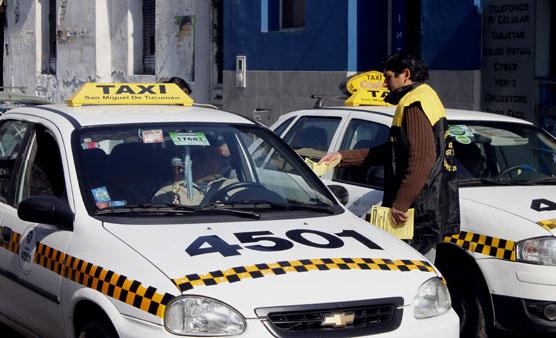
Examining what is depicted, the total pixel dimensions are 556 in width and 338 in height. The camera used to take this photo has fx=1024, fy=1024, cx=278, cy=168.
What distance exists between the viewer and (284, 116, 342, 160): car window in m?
8.02

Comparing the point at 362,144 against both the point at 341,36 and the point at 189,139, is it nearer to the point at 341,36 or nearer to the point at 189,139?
the point at 189,139

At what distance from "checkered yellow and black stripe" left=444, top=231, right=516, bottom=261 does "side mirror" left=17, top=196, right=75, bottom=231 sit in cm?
255

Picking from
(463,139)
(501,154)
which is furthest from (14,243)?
(501,154)

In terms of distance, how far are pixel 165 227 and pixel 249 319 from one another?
34.1 inches

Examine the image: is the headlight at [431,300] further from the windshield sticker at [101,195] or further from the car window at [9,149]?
the car window at [9,149]

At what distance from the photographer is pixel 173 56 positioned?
1942 centimetres

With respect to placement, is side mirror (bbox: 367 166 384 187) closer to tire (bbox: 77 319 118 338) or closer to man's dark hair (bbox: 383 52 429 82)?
man's dark hair (bbox: 383 52 429 82)

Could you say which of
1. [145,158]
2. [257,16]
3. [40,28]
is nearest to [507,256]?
[145,158]

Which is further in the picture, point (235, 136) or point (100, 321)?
point (235, 136)

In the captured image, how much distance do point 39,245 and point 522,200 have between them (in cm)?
308

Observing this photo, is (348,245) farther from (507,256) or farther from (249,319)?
(507,256)

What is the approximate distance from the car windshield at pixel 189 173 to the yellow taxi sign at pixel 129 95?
866 millimetres

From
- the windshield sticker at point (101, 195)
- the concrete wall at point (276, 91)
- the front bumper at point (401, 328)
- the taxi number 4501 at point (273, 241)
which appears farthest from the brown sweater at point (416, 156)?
the concrete wall at point (276, 91)

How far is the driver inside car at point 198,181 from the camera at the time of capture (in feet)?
17.9
